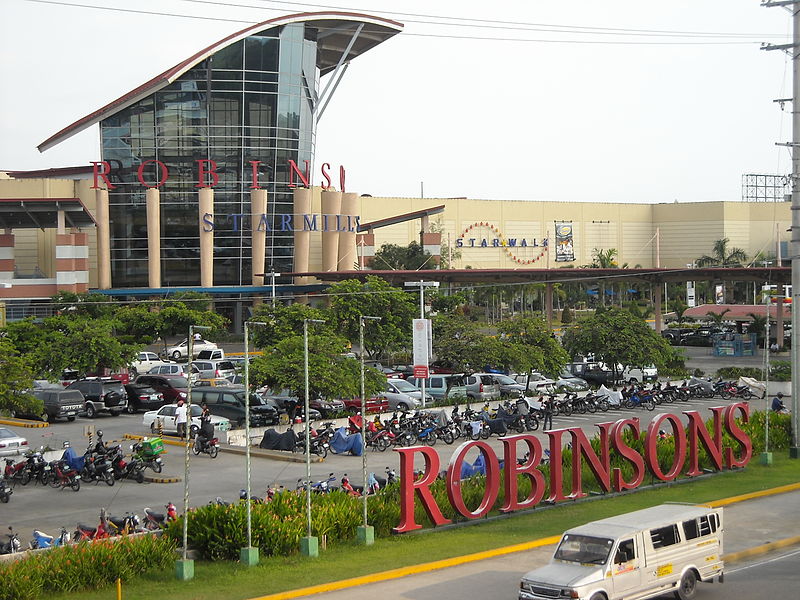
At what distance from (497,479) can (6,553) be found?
11529 millimetres

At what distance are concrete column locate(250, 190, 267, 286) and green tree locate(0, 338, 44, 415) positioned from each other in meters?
52.3

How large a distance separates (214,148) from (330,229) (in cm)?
1189

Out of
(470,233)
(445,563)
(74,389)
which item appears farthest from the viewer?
(470,233)

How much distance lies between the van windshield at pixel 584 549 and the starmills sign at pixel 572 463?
6.47 meters

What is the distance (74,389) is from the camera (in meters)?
48.0

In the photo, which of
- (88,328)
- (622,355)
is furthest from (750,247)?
(88,328)

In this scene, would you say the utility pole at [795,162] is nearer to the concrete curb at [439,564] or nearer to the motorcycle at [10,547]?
the concrete curb at [439,564]

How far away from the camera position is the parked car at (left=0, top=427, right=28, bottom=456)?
34.8 metres

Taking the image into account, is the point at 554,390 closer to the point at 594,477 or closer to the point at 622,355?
the point at 622,355

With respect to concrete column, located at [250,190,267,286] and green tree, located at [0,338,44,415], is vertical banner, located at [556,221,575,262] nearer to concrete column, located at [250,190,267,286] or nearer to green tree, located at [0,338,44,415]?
concrete column, located at [250,190,267,286]

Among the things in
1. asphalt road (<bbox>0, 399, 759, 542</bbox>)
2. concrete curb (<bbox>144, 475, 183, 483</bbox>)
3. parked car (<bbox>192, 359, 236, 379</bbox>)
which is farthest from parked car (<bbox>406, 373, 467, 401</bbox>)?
concrete curb (<bbox>144, 475, 183, 483</bbox>)

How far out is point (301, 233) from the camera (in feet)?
295

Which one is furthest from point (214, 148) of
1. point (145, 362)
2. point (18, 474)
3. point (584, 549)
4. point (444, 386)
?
point (584, 549)

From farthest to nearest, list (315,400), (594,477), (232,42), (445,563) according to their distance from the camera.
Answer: (232,42) < (315,400) < (594,477) < (445,563)
